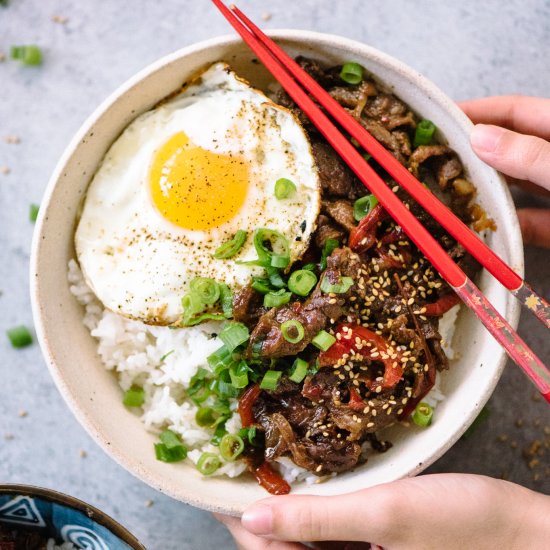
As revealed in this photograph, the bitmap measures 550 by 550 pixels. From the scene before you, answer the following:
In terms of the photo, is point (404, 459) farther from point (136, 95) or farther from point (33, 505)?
point (136, 95)

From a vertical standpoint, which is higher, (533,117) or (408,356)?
(533,117)

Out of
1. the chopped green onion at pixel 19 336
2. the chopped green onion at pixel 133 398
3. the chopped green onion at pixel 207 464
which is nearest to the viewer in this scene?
the chopped green onion at pixel 207 464

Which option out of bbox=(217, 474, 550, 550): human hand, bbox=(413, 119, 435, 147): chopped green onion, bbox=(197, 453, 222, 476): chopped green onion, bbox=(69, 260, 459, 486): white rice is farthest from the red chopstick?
bbox=(197, 453, 222, 476): chopped green onion

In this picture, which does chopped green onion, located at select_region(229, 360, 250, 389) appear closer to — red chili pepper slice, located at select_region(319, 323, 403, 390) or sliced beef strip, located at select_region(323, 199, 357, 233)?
red chili pepper slice, located at select_region(319, 323, 403, 390)

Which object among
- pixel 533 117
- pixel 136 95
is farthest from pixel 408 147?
pixel 136 95

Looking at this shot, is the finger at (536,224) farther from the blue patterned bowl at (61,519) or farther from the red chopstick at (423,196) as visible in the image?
the blue patterned bowl at (61,519)

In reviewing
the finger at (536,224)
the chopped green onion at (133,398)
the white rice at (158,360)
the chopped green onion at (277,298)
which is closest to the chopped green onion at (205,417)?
the white rice at (158,360)

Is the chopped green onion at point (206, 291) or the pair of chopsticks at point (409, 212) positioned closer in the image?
the pair of chopsticks at point (409, 212)
